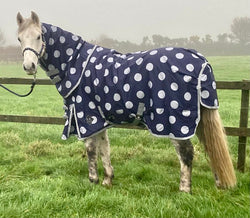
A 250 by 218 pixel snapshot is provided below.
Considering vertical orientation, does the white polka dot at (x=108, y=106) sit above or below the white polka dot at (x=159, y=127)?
above

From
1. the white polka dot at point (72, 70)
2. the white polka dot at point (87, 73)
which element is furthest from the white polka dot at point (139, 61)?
the white polka dot at point (72, 70)

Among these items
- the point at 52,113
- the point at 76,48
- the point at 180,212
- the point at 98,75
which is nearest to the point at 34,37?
the point at 76,48

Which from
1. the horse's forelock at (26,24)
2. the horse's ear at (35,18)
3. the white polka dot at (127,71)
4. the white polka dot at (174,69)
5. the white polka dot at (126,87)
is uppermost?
the horse's ear at (35,18)

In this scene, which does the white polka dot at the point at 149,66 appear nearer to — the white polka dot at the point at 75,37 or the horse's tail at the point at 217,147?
the horse's tail at the point at 217,147

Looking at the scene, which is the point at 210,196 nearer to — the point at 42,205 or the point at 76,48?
the point at 42,205

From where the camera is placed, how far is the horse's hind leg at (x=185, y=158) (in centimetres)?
387

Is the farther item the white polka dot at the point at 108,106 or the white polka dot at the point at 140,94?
the white polka dot at the point at 108,106

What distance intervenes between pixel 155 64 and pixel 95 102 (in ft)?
3.38

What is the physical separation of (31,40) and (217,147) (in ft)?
9.46

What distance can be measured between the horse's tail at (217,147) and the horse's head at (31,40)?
7.72 ft

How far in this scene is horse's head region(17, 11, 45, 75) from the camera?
4042mm

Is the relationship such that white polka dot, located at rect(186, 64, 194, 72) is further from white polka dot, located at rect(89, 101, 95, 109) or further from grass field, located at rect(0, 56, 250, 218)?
white polka dot, located at rect(89, 101, 95, 109)

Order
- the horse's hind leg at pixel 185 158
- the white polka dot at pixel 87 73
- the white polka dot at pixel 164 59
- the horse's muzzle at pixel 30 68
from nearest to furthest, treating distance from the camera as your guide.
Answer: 1. the white polka dot at pixel 164 59
2. the horse's hind leg at pixel 185 158
3. the horse's muzzle at pixel 30 68
4. the white polka dot at pixel 87 73

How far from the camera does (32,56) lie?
4086mm
